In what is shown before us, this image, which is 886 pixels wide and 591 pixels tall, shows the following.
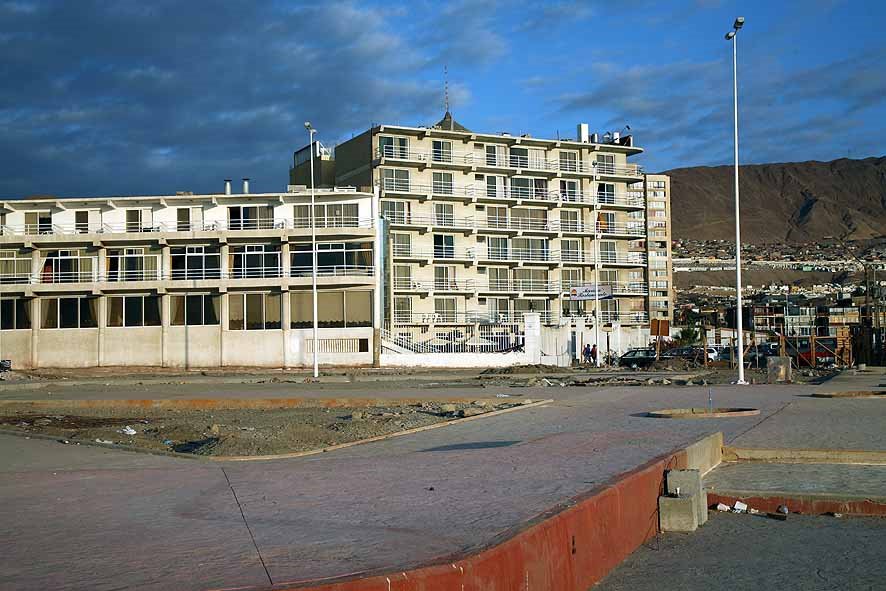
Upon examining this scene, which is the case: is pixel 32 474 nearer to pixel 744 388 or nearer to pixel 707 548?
pixel 707 548

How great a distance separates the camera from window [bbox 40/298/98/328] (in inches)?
2372

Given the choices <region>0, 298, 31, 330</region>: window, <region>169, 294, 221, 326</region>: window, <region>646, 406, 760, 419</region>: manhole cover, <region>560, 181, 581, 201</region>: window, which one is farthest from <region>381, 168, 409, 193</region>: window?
<region>646, 406, 760, 419</region>: manhole cover

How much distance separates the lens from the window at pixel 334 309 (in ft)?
193

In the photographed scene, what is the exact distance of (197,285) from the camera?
5909cm

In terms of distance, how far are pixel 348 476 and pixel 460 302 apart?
221ft

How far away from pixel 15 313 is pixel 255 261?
52.8 feet

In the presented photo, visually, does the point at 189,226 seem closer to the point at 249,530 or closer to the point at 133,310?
the point at 133,310

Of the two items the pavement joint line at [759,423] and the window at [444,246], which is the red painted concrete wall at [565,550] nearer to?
the pavement joint line at [759,423]

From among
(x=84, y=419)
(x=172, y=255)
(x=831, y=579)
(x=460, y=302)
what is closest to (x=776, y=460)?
(x=831, y=579)

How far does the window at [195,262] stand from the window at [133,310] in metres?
2.32

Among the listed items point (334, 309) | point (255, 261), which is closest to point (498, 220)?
point (334, 309)

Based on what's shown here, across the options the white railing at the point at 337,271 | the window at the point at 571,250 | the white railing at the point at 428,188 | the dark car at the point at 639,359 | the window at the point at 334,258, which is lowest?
the dark car at the point at 639,359

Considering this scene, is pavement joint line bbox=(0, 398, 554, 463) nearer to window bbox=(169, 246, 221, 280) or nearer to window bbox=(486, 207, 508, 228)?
window bbox=(169, 246, 221, 280)

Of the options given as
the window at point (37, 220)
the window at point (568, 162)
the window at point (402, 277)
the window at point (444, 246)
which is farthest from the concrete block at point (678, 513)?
the window at point (568, 162)
